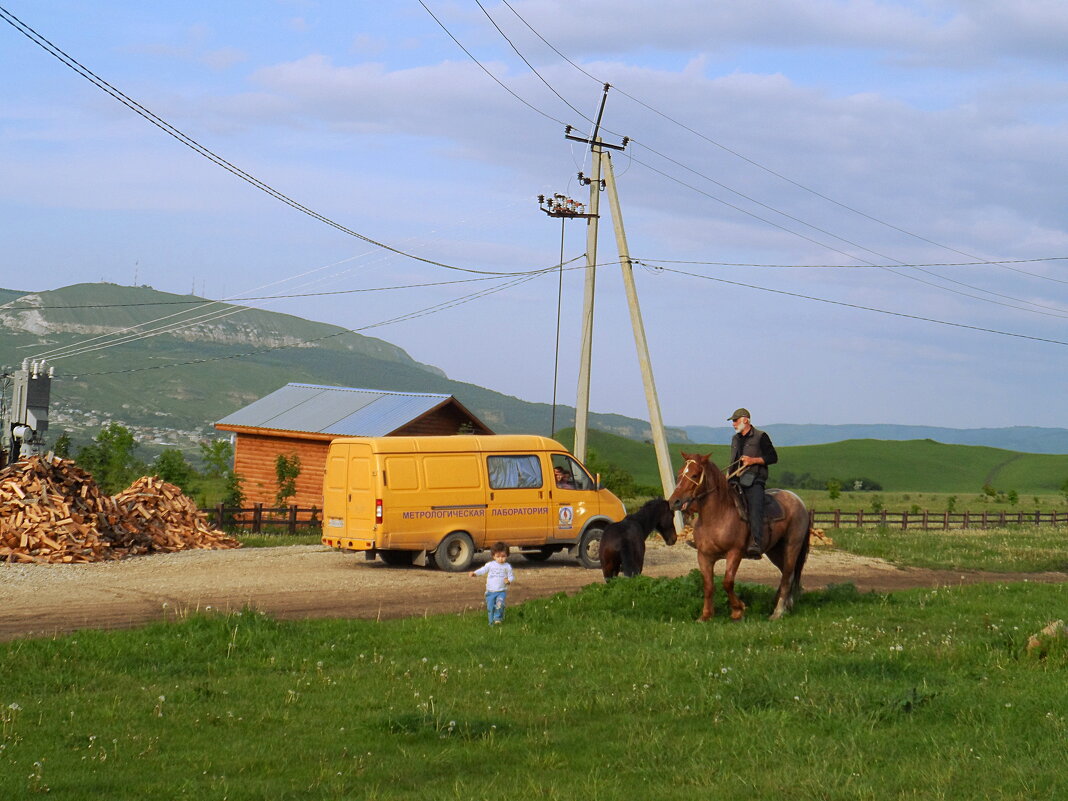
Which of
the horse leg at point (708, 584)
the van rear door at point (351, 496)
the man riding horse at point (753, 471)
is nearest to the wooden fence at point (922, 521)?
the van rear door at point (351, 496)

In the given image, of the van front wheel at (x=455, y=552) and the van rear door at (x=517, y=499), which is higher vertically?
the van rear door at (x=517, y=499)

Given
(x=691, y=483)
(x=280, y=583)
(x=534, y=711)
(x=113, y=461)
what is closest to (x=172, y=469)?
(x=113, y=461)

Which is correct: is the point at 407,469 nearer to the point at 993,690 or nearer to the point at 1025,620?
the point at 1025,620

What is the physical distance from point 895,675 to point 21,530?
17.3m

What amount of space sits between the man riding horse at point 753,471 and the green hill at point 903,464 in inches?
4462

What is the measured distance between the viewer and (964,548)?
1313 inches

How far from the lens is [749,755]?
7.73 meters

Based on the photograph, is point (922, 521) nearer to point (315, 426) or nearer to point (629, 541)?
point (315, 426)

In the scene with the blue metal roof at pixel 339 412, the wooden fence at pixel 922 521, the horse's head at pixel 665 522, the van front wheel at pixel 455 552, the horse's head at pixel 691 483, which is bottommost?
the wooden fence at pixel 922 521

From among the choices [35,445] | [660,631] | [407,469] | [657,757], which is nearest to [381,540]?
[407,469]

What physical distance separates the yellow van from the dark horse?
159 inches

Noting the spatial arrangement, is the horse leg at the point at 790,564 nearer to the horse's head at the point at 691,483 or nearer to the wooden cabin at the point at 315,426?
the horse's head at the point at 691,483

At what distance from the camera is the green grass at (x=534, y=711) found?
7035 mm

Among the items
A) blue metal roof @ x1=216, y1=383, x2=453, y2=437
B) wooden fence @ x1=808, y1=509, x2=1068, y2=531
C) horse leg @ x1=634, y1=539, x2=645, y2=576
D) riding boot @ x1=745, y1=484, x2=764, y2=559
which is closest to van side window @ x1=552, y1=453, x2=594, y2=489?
horse leg @ x1=634, y1=539, x2=645, y2=576
